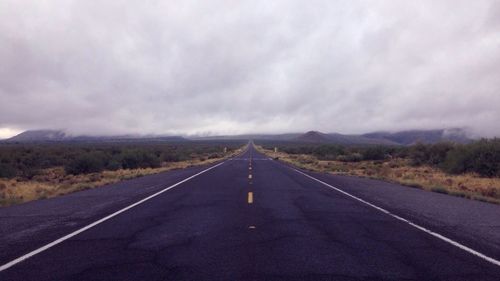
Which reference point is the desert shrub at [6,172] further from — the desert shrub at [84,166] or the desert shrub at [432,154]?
the desert shrub at [432,154]

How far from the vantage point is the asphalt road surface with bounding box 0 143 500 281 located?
6840 millimetres

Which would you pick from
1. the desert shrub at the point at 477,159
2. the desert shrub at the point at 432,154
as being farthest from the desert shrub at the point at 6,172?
the desert shrub at the point at 432,154

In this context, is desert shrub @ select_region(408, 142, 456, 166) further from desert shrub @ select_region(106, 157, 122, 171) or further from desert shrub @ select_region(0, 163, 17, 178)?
desert shrub @ select_region(0, 163, 17, 178)

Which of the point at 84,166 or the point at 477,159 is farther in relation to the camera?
the point at 84,166

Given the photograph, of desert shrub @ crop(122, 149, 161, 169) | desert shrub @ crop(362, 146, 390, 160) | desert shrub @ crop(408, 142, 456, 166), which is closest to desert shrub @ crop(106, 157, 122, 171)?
desert shrub @ crop(122, 149, 161, 169)

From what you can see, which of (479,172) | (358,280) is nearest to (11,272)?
(358,280)

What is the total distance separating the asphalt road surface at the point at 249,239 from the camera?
22.4ft

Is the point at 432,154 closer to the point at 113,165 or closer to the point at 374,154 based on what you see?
the point at 374,154

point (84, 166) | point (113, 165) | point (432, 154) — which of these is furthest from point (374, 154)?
point (84, 166)

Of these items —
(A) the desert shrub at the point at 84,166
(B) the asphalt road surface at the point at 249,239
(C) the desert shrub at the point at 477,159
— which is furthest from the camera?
(A) the desert shrub at the point at 84,166

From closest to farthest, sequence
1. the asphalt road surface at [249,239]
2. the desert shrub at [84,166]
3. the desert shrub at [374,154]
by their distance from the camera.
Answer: the asphalt road surface at [249,239]
the desert shrub at [84,166]
the desert shrub at [374,154]

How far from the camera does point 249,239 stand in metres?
9.16

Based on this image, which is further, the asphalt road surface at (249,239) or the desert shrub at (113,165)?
the desert shrub at (113,165)

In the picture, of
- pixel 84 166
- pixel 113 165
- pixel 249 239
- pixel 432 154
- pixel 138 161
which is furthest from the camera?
pixel 432 154
